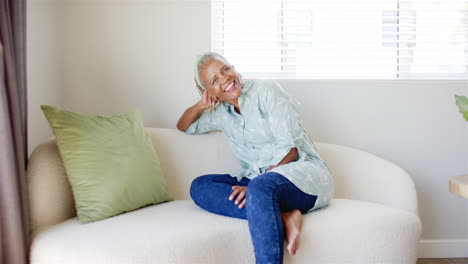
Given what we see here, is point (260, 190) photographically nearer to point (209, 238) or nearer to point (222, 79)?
point (209, 238)

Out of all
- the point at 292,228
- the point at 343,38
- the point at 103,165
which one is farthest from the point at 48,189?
the point at 343,38

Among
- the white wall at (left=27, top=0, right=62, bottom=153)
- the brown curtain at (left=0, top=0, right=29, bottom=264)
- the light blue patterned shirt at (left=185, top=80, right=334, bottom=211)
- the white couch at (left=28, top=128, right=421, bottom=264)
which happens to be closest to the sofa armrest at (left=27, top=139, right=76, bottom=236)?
the white couch at (left=28, top=128, right=421, bottom=264)

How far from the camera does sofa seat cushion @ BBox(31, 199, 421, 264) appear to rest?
1970mm

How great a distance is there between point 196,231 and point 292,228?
349mm

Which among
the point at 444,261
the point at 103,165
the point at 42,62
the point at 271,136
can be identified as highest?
the point at 42,62

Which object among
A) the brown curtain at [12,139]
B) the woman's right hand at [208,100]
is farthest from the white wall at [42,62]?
the woman's right hand at [208,100]

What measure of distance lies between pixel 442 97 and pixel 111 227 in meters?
2.00

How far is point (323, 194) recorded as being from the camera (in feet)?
7.63

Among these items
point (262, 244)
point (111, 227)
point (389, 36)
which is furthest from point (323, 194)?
point (389, 36)

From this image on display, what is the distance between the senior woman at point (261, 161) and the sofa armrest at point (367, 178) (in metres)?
0.34

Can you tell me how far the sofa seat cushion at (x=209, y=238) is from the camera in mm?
1970

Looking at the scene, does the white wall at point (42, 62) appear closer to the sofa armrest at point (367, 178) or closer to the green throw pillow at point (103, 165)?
the green throw pillow at point (103, 165)

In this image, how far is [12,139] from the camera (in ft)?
6.80

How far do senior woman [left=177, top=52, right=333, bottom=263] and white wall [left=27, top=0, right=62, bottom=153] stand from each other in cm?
72
